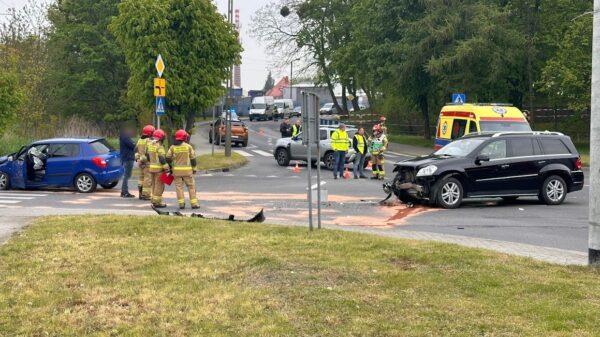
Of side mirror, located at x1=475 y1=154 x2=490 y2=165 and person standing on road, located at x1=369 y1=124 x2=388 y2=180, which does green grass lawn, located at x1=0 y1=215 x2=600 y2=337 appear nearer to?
side mirror, located at x1=475 y1=154 x2=490 y2=165

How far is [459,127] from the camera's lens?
2270 cm

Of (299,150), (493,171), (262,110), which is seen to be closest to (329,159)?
(299,150)

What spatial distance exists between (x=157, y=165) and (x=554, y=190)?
8.64 metres

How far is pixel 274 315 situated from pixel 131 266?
2.56 m

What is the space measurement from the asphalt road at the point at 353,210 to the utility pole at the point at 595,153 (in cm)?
297

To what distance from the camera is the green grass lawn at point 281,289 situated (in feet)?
18.2

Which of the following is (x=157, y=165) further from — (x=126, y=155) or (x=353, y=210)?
(x=353, y=210)

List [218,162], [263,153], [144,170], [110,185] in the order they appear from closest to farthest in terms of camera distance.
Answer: [144,170] → [110,185] → [218,162] → [263,153]

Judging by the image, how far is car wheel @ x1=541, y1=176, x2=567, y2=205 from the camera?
16.0 meters

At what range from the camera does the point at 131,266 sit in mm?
7809

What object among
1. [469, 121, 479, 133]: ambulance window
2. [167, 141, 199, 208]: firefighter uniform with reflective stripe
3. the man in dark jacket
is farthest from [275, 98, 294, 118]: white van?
[167, 141, 199, 208]: firefighter uniform with reflective stripe

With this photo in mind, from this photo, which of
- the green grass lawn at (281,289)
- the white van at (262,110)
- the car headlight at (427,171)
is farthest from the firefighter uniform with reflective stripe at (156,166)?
the white van at (262,110)

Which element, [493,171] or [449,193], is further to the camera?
[493,171]

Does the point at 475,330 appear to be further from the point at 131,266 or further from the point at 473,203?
the point at 473,203
